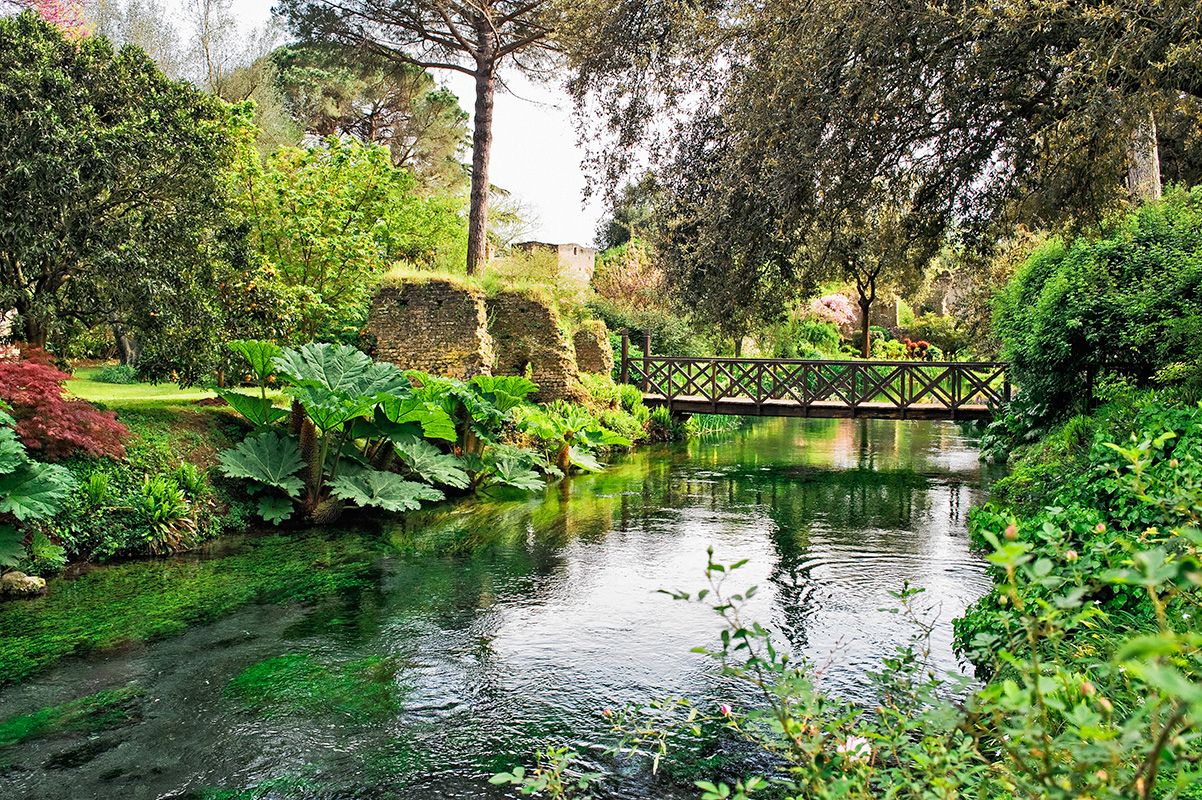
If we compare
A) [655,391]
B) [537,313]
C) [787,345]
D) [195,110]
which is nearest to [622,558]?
[195,110]

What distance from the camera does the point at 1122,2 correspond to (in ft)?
18.8

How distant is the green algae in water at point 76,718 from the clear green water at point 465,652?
3cm

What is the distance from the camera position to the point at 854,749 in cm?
257

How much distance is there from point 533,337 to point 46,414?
8.74 m

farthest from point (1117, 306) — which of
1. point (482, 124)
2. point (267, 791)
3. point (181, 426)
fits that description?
point (482, 124)

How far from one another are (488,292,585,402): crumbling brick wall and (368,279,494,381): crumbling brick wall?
45.9 inches

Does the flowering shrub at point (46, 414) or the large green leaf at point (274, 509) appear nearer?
the flowering shrub at point (46, 414)

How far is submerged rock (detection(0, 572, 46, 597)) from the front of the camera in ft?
21.5

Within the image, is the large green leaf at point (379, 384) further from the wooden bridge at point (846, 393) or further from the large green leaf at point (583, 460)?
the wooden bridge at point (846, 393)

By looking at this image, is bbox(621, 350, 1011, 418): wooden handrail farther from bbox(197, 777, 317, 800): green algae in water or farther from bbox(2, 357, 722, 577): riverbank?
bbox(197, 777, 317, 800): green algae in water

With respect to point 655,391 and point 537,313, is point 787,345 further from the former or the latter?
point 537,313

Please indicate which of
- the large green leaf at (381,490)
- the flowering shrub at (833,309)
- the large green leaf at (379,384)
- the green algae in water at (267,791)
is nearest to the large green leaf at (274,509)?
the large green leaf at (381,490)

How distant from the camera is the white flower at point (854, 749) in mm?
2427

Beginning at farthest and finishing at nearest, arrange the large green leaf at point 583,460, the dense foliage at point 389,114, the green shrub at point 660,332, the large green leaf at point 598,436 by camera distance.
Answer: the green shrub at point 660,332
the dense foliage at point 389,114
the large green leaf at point 598,436
the large green leaf at point 583,460
